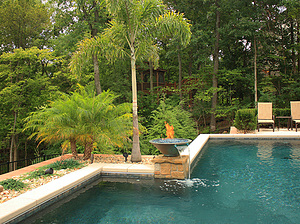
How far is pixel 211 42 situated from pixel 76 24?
8.50 m

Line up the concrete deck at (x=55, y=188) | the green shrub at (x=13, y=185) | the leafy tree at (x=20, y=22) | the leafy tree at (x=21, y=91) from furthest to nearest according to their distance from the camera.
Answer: the leafy tree at (x=20, y=22)
the leafy tree at (x=21, y=91)
the green shrub at (x=13, y=185)
the concrete deck at (x=55, y=188)

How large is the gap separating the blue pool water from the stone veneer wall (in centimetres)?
22

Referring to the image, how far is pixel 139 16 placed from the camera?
654 cm

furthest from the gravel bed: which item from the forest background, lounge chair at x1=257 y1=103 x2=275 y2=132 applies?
lounge chair at x1=257 y1=103 x2=275 y2=132

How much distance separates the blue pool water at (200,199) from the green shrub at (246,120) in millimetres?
5101

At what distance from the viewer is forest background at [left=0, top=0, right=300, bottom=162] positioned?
13.7 m

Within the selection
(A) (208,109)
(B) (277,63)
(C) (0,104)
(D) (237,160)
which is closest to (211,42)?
(A) (208,109)

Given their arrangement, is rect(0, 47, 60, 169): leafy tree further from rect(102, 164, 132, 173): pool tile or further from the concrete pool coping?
the concrete pool coping

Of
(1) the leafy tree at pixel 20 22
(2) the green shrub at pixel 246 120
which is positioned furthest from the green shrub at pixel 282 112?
(1) the leafy tree at pixel 20 22

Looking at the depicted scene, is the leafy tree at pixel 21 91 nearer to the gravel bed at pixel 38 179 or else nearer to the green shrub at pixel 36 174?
the gravel bed at pixel 38 179

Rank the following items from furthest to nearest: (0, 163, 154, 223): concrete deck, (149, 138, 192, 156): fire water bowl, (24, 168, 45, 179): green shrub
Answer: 1. (149, 138, 192, 156): fire water bowl
2. (24, 168, 45, 179): green shrub
3. (0, 163, 154, 223): concrete deck

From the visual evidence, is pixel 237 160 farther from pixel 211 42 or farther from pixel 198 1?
pixel 198 1

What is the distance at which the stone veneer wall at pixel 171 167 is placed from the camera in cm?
503

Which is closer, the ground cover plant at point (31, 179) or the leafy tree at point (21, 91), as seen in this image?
the ground cover plant at point (31, 179)
